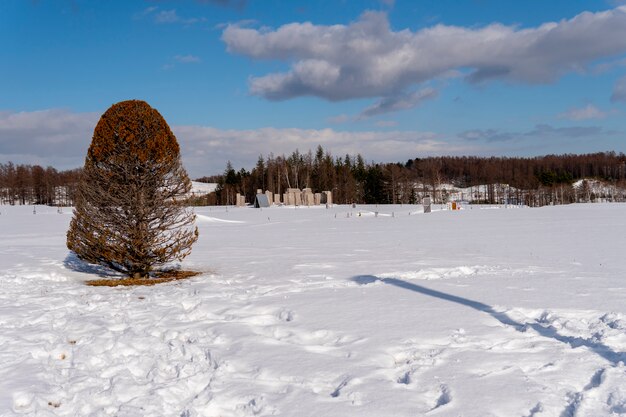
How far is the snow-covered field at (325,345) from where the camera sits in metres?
4.53

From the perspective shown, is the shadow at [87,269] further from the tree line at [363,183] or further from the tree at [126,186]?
the tree line at [363,183]

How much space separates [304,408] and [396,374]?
1.24 m

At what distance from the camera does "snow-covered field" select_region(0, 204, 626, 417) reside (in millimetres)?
4527

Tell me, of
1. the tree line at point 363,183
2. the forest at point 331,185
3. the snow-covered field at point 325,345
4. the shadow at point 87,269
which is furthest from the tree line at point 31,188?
the snow-covered field at point 325,345

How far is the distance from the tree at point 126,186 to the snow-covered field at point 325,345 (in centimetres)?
123

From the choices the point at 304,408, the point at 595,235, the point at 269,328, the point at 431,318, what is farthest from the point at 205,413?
the point at 595,235

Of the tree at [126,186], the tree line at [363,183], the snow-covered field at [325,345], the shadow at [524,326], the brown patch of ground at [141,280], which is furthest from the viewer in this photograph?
the tree line at [363,183]

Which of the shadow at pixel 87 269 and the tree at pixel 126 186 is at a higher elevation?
the tree at pixel 126 186

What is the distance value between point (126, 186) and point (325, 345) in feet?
23.8

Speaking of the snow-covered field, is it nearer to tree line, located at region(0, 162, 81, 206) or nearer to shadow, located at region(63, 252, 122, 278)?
shadow, located at region(63, 252, 122, 278)

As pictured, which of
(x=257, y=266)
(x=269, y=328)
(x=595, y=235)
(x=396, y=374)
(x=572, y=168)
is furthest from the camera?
(x=572, y=168)

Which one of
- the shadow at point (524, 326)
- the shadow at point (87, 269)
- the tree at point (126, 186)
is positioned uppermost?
the tree at point (126, 186)

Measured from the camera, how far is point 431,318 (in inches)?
282

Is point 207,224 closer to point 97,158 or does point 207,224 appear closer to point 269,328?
point 97,158
